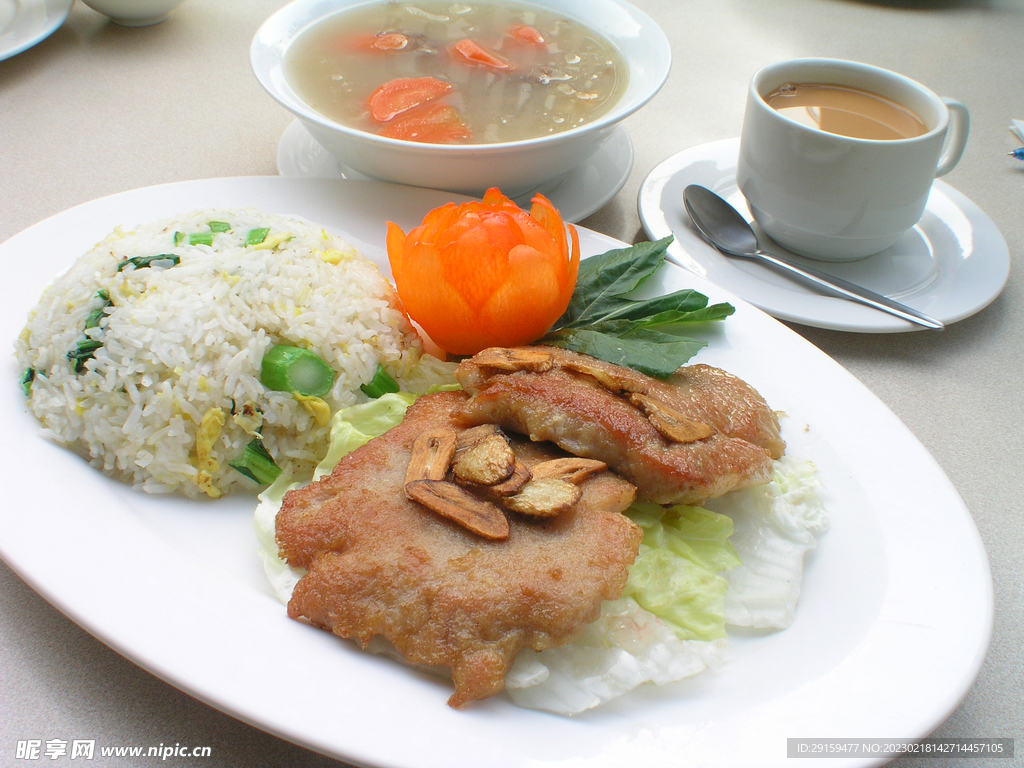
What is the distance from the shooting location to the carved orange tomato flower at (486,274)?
1640 mm

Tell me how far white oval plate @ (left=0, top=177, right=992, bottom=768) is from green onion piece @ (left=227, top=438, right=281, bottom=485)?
0.05m

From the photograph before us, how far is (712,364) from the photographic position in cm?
177

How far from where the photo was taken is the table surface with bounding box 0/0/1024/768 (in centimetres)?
127

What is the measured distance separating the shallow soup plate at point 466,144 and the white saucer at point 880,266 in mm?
343

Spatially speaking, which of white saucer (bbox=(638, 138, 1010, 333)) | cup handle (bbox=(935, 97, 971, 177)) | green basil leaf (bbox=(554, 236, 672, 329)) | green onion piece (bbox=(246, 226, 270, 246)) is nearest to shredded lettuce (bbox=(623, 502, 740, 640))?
green basil leaf (bbox=(554, 236, 672, 329))

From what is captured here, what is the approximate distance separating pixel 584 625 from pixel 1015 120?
10.5 feet

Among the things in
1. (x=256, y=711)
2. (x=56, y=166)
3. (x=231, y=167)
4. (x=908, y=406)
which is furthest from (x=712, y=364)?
(x=56, y=166)

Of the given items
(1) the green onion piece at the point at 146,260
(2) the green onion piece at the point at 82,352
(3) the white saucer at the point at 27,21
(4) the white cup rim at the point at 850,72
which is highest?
(4) the white cup rim at the point at 850,72

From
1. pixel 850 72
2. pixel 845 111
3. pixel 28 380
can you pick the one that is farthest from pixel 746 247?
pixel 28 380

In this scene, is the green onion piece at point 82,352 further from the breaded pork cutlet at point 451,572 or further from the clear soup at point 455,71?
the clear soup at point 455,71

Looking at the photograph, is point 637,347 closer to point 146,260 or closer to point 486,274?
point 486,274

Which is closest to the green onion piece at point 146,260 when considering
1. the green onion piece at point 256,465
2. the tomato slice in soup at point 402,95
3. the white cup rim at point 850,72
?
the green onion piece at point 256,465

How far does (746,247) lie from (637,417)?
106 cm

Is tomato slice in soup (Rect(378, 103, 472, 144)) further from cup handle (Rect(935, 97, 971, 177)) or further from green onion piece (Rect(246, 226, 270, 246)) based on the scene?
cup handle (Rect(935, 97, 971, 177))
